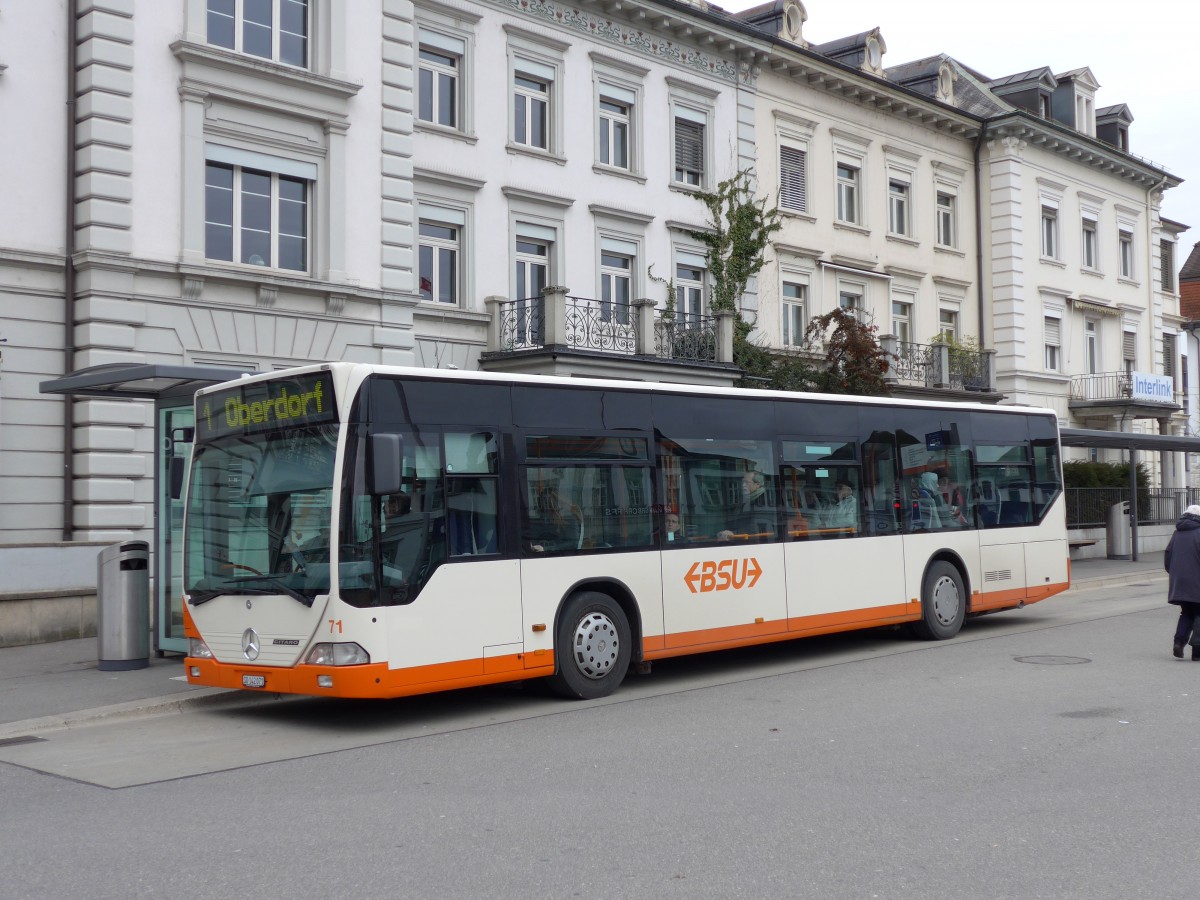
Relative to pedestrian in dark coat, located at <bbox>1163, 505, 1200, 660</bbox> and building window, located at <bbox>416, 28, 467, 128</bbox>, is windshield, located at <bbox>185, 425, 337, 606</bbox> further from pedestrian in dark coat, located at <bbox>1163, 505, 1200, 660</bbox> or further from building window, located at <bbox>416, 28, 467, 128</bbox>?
building window, located at <bbox>416, 28, 467, 128</bbox>

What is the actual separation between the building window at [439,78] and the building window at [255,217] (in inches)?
145

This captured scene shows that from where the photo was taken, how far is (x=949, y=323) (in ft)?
121

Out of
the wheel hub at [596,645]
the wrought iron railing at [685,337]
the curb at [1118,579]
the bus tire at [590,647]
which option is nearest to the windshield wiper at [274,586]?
the bus tire at [590,647]

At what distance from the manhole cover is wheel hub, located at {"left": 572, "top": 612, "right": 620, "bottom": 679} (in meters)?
4.52

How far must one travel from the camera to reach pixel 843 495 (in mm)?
14305

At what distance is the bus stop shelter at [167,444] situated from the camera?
1330 cm

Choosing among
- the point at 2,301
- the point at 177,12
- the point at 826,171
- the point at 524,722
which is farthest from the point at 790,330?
the point at 524,722

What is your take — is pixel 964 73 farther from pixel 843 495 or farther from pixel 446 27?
A: pixel 843 495

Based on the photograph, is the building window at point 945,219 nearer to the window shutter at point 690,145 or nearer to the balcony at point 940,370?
the balcony at point 940,370

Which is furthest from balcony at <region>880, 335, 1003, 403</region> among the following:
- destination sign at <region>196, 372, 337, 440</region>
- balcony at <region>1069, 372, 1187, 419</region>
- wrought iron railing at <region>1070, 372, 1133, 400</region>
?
destination sign at <region>196, 372, 337, 440</region>

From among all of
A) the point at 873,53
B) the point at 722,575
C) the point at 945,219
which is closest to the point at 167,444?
the point at 722,575

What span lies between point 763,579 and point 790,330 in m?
18.7

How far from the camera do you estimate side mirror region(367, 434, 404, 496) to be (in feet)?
31.3

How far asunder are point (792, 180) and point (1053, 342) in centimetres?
1291
